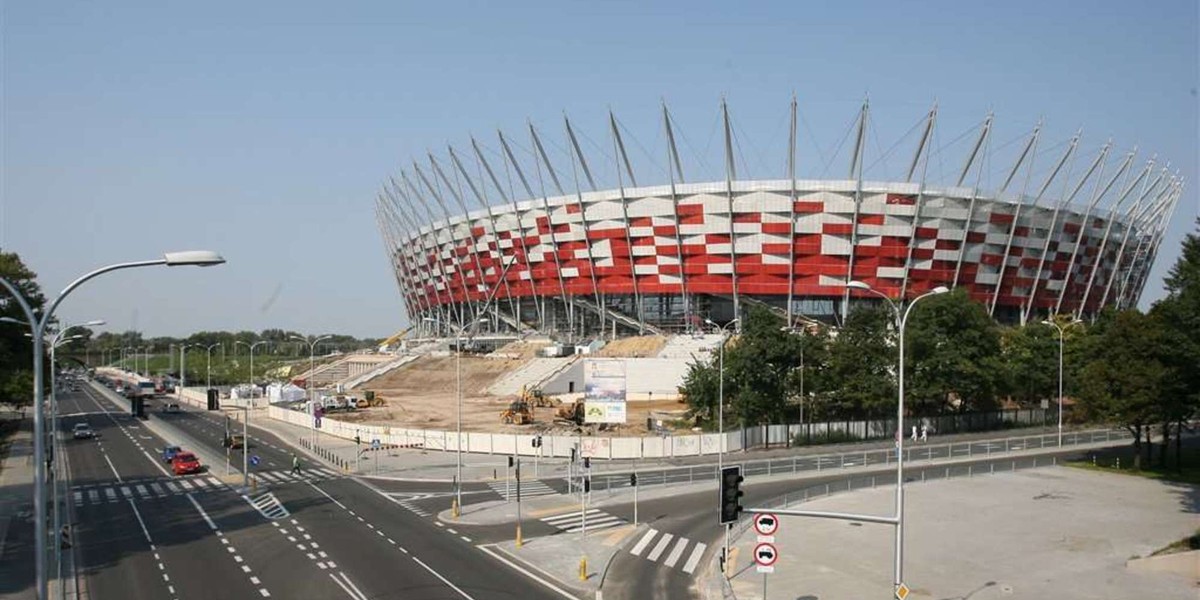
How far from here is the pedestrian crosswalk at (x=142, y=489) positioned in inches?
1870

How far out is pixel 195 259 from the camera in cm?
1518

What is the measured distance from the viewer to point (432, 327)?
16900 centimetres

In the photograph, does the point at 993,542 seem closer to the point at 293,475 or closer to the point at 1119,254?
the point at 293,475

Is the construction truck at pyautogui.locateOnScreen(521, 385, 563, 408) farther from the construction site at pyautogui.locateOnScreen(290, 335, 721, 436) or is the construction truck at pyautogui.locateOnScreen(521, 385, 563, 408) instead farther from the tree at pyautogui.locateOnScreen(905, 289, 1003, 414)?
the tree at pyautogui.locateOnScreen(905, 289, 1003, 414)

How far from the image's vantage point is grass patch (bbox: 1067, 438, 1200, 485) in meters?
53.6

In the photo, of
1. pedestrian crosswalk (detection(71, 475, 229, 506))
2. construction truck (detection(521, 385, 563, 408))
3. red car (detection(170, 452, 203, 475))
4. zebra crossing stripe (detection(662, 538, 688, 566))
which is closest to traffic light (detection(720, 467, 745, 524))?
Answer: zebra crossing stripe (detection(662, 538, 688, 566))

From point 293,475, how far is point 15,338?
41042 mm

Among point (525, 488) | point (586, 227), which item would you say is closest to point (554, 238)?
point (586, 227)

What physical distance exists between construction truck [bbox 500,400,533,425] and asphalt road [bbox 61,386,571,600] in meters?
20.1

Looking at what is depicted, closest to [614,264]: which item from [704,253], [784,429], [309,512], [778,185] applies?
[704,253]

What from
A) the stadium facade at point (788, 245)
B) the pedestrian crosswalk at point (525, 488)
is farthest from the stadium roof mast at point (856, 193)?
the pedestrian crosswalk at point (525, 488)

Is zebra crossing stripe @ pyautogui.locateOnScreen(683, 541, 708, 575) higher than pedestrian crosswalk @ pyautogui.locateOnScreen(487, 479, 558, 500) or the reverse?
higher

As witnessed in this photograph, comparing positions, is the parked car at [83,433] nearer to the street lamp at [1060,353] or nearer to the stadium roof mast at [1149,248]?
the street lamp at [1060,353]

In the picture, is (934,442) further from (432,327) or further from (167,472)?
(432,327)
